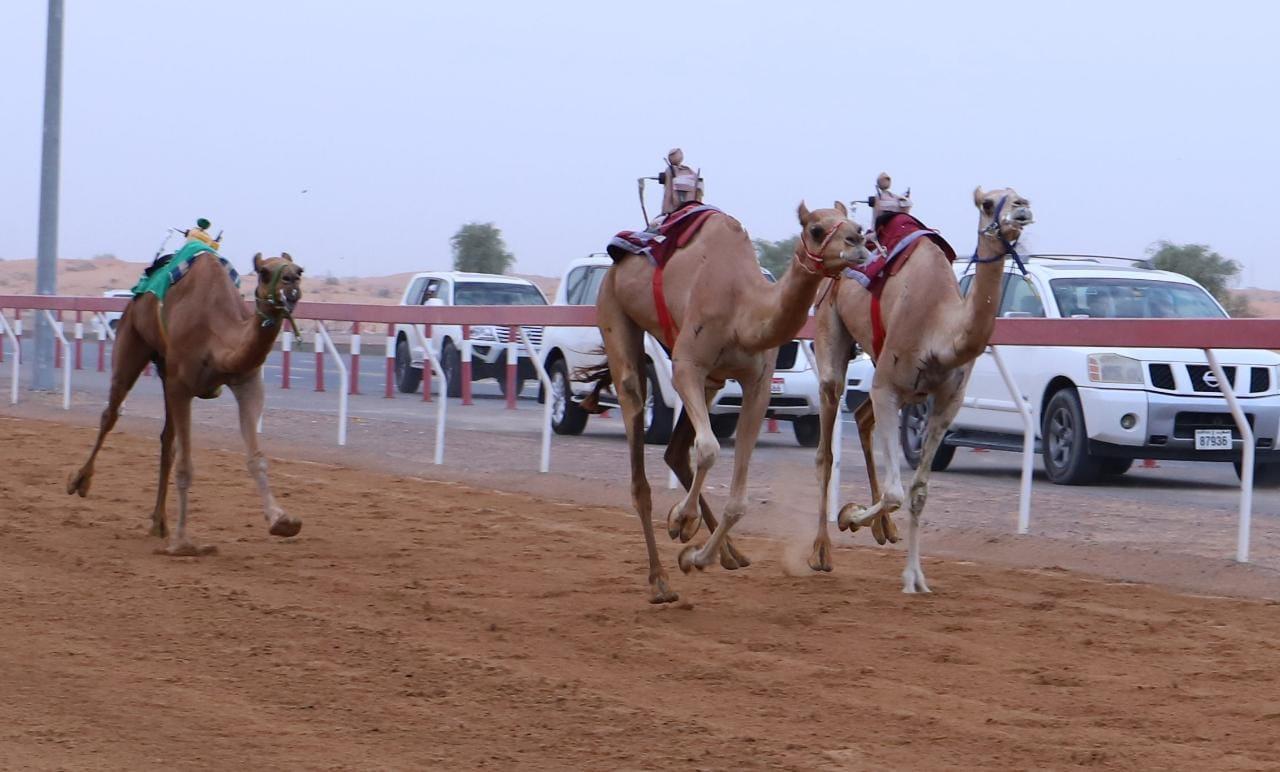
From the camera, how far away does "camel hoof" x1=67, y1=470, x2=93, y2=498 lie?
12008 mm

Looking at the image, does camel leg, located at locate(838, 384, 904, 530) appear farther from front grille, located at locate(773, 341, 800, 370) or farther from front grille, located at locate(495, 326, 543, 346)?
front grille, located at locate(495, 326, 543, 346)

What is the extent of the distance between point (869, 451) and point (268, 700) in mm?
5150

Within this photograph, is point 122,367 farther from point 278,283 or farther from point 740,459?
point 740,459

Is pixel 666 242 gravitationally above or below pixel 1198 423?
above

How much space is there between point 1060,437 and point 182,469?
24.1ft

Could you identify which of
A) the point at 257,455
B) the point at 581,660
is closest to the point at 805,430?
the point at 257,455

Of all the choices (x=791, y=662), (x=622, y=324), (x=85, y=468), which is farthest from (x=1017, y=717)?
(x=85, y=468)

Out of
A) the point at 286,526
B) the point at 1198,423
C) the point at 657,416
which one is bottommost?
the point at 286,526

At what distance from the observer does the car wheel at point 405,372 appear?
2783 cm

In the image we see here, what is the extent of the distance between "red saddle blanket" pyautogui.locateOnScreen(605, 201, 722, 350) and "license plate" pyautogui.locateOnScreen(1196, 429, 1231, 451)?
5864mm

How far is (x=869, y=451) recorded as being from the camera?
10539 millimetres

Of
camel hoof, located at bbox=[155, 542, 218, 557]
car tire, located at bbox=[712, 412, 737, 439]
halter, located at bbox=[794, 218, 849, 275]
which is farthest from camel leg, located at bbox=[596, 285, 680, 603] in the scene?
car tire, located at bbox=[712, 412, 737, 439]

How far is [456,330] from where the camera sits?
26562 millimetres

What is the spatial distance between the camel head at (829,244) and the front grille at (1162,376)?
6.47 metres
